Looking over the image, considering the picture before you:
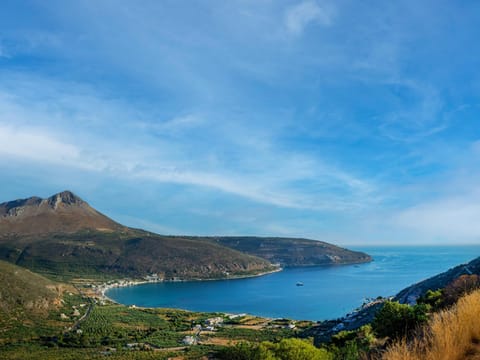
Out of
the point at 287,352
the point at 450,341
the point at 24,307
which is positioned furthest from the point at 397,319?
the point at 24,307

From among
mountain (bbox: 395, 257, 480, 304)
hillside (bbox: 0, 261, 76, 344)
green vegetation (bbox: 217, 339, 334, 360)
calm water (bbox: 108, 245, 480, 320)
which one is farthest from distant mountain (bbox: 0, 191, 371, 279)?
green vegetation (bbox: 217, 339, 334, 360)

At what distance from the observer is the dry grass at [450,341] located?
3895 millimetres

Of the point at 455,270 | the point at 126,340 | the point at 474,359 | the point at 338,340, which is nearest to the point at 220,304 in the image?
the point at 126,340

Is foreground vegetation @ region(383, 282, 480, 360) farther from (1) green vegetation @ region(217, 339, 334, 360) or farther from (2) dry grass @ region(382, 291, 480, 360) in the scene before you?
(1) green vegetation @ region(217, 339, 334, 360)

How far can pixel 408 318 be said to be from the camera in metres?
17.4

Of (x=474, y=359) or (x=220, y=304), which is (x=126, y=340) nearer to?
(x=474, y=359)

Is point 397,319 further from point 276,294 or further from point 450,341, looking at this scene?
point 276,294

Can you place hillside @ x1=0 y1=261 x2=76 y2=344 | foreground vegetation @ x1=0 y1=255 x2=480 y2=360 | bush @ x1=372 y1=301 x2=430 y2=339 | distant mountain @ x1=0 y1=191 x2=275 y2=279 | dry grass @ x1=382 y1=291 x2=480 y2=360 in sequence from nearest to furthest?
dry grass @ x1=382 y1=291 x2=480 y2=360 < foreground vegetation @ x1=0 y1=255 x2=480 y2=360 < bush @ x1=372 y1=301 x2=430 y2=339 < hillside @ x1=0 y1=261 x2=76 y2=344 < distant mountain @ x1=0 y1=191 x2=275 y2=279

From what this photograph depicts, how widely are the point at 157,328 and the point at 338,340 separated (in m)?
37.7

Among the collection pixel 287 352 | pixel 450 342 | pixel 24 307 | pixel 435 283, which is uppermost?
pixel 450 342

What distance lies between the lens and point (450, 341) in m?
4.03

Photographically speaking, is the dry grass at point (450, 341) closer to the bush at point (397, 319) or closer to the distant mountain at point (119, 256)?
the bush at point (397, 319)

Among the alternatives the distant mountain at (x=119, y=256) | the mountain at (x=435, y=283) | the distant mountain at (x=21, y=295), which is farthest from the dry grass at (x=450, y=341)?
the distant mountain at (x=119, y=256)

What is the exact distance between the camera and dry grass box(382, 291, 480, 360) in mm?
3895
